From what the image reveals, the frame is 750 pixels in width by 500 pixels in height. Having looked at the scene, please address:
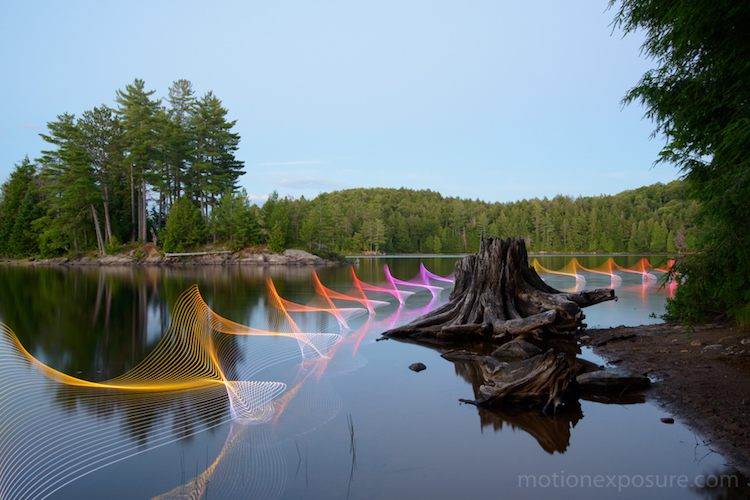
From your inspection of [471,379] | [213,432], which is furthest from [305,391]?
[471,379]

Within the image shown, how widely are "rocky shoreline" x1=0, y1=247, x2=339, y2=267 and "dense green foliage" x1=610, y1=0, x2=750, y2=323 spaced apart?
45.2 meters

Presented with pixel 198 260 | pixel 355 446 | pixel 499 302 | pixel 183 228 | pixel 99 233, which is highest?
pixel 183 228

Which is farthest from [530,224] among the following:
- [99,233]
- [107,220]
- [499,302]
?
[499,302]

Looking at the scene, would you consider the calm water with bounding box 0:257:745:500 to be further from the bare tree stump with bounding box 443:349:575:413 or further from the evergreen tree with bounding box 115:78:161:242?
the evergreen tree with bounding box 115:78:161:242

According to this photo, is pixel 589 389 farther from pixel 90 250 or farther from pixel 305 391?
pixel 90 250

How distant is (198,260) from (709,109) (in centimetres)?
5029

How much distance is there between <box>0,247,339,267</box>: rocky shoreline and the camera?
159 ft

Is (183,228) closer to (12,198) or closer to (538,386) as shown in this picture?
(12,198)

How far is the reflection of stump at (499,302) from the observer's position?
32.2 ft

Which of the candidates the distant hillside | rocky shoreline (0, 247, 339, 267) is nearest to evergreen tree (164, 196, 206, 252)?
rocky shoreline (0, 247, 339, 267)

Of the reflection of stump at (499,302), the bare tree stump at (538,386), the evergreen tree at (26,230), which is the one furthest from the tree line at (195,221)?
the bare tree stump at (538,386)

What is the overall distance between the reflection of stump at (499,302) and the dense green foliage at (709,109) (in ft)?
12.3

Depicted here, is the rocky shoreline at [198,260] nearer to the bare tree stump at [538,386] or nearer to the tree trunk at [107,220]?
the tree trunk at [107,220]

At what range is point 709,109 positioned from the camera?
546 cm
